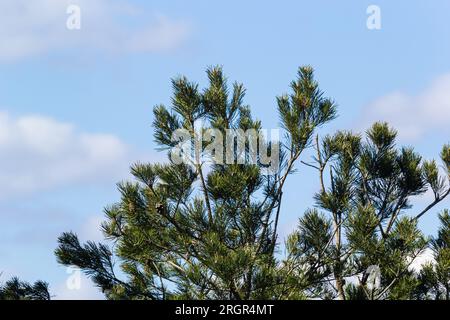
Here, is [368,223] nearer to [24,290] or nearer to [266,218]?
[266,218]

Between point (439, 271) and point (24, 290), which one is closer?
point (439, 271)

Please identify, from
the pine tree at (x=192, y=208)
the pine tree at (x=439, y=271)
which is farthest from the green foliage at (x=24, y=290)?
the pine tree at (x=439, y=271)

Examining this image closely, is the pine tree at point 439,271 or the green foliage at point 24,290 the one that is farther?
the green foliage at point 24,290

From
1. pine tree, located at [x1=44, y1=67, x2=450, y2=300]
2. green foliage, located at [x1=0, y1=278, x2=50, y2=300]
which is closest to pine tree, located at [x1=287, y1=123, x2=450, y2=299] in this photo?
pine tree, located at [x1=44, y1=67, x2=450, y2=300]

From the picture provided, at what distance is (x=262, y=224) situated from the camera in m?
6.50

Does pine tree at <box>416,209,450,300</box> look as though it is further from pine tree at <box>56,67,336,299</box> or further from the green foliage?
the green foliage

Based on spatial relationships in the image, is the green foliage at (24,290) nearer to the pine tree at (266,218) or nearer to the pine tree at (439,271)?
the pine tree at (266,218)

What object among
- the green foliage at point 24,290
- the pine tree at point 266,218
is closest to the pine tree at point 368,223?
the pine tree at point 266,218

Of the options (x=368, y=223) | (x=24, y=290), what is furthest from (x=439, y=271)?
(x=24, y=290)

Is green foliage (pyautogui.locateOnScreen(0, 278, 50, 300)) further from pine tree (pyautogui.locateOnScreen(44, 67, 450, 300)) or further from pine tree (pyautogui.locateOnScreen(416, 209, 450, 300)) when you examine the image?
pine tree (pyautogui.locateOnScreen(416, 209, 450, 300))

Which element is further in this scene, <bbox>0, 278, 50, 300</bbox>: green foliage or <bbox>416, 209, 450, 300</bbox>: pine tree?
<bbox>0, 278, 50, 300</bbox>: green foliage

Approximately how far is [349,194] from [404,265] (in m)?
0.85

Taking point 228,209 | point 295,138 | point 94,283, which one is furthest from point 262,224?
point 94,283

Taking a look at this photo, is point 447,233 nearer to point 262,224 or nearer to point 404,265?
point 404,265
